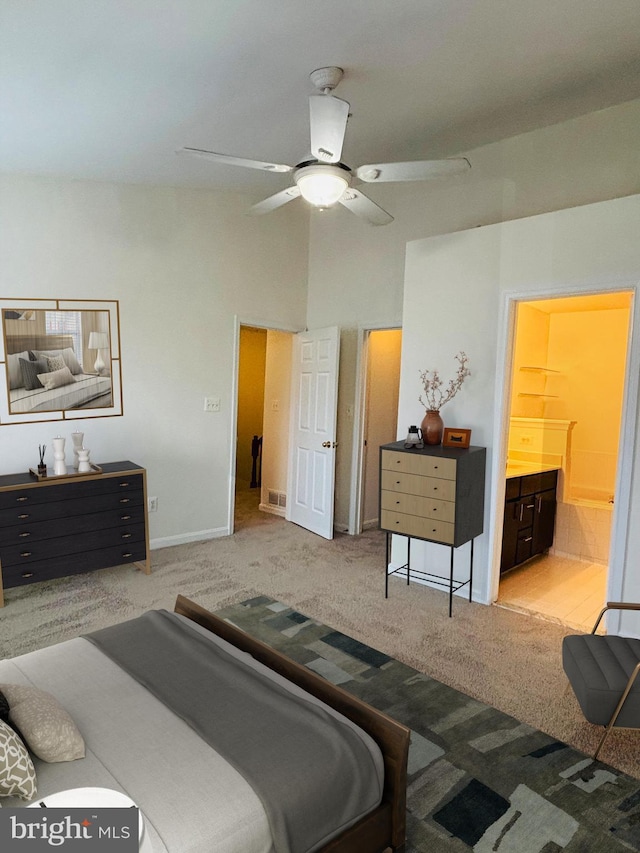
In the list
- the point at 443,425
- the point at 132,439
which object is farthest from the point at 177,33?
the point at 132,439

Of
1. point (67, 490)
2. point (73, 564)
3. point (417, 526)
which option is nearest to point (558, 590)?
point (417, 526)

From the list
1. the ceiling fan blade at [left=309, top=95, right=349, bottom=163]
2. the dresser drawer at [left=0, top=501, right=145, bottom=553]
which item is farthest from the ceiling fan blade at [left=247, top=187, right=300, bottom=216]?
the dresser drawer at [left=0, top=501, right=145, bottom=553]

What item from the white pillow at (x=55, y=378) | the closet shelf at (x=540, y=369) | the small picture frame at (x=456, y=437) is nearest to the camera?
the small picture frame at (x=456, y=437)

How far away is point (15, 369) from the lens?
4.04 m

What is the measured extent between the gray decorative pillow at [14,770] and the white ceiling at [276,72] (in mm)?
2432

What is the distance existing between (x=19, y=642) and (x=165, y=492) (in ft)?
6.10

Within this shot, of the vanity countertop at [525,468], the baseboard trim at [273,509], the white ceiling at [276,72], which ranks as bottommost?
the baseboard trim at [273,509]

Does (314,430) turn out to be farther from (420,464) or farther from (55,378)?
(55,378)

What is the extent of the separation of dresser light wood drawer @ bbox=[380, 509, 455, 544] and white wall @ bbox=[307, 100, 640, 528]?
811 mm

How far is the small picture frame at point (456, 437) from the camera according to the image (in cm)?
380

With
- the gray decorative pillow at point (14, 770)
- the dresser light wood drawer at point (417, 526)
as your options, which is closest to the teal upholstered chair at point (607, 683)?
the dresser light wood drawer at point (417, 526)

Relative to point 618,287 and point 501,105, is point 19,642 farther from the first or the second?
point 501,105

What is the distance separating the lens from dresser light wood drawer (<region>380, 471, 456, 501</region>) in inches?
142

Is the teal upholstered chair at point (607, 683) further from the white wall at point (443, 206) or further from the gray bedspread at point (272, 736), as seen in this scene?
the white wall at point (443, 206)
